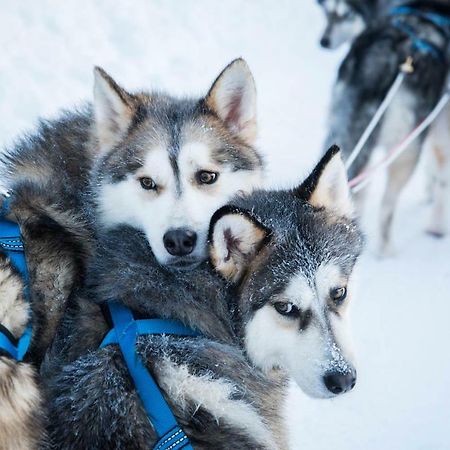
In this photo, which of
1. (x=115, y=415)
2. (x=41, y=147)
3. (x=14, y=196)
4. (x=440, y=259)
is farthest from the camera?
(x=440, y=259)

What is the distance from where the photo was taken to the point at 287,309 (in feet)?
8.46

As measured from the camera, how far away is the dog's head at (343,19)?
7348 millimetres

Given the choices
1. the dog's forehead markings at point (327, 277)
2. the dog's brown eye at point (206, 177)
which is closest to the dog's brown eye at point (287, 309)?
the dog's forehead markings at point (327, 277)

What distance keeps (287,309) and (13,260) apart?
112cm

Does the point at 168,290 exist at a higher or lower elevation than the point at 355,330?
lower

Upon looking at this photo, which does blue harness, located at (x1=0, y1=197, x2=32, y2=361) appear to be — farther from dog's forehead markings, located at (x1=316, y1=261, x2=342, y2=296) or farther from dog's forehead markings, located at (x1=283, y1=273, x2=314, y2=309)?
dog's forehead markings, located at (x1=316, y1=261, x2=342, y2=296)

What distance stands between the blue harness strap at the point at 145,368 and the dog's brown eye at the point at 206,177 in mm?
1013

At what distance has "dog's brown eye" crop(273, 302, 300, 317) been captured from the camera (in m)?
2.57

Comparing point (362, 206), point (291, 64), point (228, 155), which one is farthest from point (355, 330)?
point (291, 64)

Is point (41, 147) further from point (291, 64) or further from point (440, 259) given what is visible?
point (291, 64)

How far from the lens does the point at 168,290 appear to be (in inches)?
102

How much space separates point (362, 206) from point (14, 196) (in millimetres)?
3853

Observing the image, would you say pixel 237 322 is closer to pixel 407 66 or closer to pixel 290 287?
pixel 290 287

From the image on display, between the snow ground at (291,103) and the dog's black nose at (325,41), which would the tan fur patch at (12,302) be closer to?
the snow ground at (291,103)
